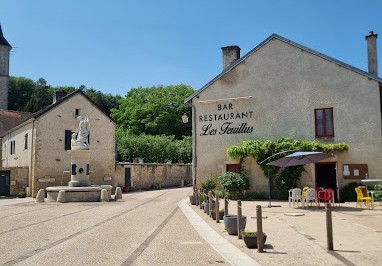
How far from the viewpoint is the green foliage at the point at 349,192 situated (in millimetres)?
17969

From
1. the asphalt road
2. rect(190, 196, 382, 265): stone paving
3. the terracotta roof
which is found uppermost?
the terracotta roof

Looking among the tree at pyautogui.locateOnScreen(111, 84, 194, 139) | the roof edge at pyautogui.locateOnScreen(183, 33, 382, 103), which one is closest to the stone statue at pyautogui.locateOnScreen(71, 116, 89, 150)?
the roof edge at pyautogui.locateOnScreen(183, 33, 382, 103)

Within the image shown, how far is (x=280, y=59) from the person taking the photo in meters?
20.4

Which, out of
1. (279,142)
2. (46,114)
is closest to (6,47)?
(46,114)

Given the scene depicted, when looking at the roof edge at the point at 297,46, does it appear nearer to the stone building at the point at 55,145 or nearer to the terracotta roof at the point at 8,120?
the stone building at the point at 55,145

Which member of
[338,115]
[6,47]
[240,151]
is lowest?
[240,151]

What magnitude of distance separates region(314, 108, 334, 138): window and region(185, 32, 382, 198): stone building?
19mm

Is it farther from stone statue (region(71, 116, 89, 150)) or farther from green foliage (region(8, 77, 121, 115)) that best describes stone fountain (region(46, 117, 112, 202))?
green foliage (region(8, 77, 121, 115))

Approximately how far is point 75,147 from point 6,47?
142 ft

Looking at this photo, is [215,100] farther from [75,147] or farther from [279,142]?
[75,147]

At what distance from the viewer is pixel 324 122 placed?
19.3 meters

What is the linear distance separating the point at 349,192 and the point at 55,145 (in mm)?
19937

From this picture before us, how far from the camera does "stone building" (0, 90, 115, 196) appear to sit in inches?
1066

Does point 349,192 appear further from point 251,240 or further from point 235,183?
point 251,240
